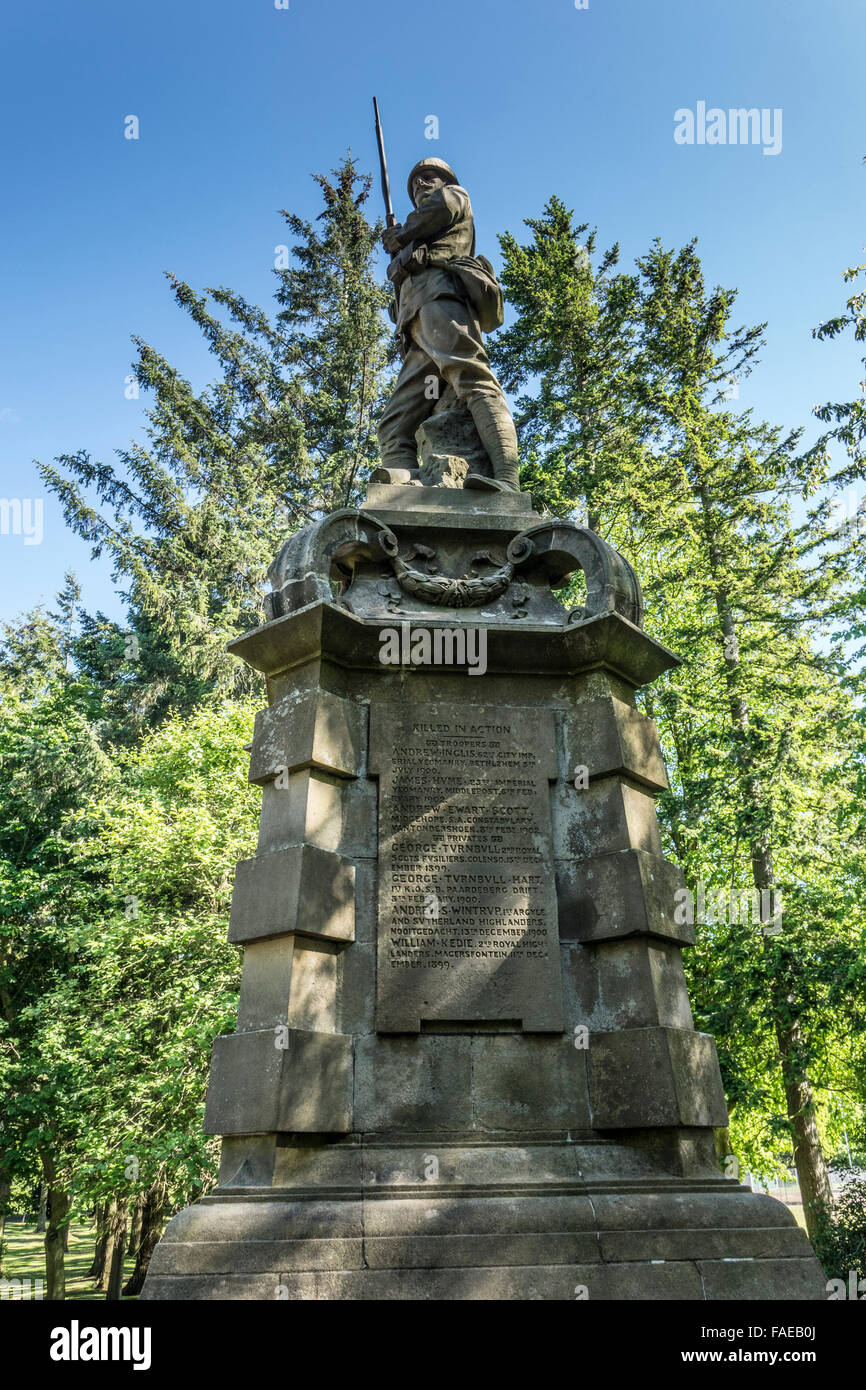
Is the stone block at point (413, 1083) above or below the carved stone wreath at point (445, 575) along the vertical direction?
below

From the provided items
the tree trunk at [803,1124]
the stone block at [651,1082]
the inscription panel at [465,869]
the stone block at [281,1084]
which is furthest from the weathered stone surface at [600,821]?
the tree trunk at [803,1124]

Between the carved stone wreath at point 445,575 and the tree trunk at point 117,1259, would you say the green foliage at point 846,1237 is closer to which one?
the carved stone wreath at point 445,575

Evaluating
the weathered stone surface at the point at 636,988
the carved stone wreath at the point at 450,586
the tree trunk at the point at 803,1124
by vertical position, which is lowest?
the tree trunk at the point at 803,1124

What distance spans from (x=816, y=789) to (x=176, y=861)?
11.8 meters

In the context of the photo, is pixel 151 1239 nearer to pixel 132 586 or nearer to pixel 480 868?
pixel 132 586

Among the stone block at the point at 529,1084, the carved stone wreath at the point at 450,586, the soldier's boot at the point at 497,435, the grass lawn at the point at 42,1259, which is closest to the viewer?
the stone block at the point at 529,1084

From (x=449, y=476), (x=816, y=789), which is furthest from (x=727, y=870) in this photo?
(x=449, y=476)

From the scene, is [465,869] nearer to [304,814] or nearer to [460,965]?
[460,965]

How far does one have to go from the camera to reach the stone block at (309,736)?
18.6 feet

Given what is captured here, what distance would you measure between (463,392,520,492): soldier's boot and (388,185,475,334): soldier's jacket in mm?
1116

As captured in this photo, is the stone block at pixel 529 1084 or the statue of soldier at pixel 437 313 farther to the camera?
the statue of soldier at pixel 437 313

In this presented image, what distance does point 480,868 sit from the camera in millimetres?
5660
